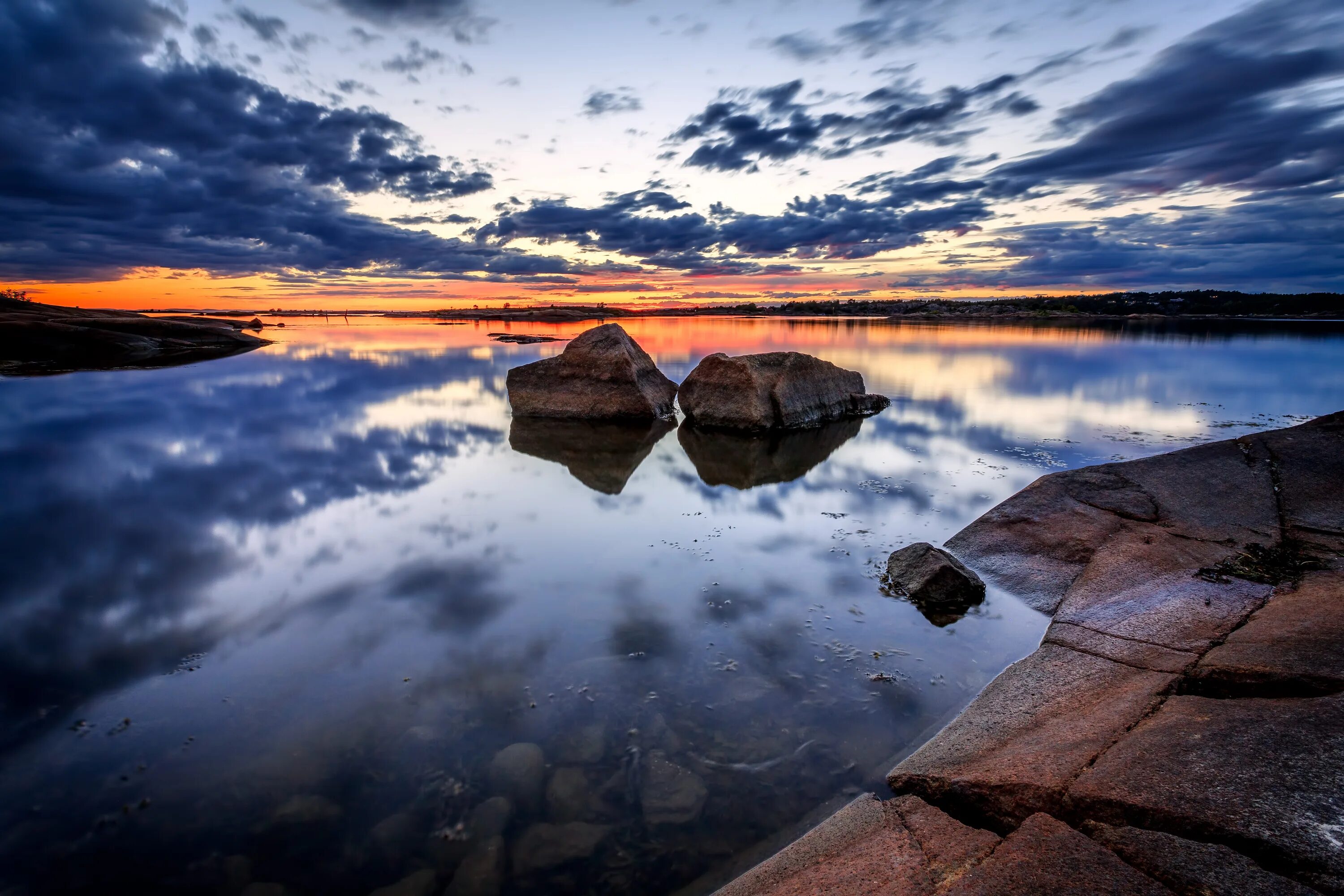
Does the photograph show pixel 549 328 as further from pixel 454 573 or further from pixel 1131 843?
pixel 1131 843

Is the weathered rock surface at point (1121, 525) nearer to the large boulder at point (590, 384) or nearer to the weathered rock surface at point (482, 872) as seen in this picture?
the weathered rock surface at point (482, 872)

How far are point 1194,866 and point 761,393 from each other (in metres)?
13.7

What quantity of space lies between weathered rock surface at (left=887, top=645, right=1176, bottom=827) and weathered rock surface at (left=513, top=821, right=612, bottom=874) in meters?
2.03

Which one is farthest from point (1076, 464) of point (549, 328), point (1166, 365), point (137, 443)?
point (549, 328)

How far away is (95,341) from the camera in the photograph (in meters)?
34.4

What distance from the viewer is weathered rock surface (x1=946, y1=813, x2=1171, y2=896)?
7.34 feet

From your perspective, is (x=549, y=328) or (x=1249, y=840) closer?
(x=1249, y=840)

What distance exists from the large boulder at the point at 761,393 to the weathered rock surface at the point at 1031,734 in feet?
36.0

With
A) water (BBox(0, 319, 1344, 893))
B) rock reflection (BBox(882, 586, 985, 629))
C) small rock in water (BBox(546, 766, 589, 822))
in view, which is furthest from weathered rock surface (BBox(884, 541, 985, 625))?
small rock in water (BBox(546, 766, 589, 822))

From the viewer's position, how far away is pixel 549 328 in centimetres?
7375

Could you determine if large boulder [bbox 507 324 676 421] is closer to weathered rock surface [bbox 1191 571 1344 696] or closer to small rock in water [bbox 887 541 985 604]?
small rock in water [bbox 887 541 985 604]

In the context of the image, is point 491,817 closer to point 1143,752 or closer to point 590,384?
point 1143,752

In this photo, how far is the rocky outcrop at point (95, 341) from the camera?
99.0ft

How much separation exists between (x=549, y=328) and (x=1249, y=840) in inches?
2972
